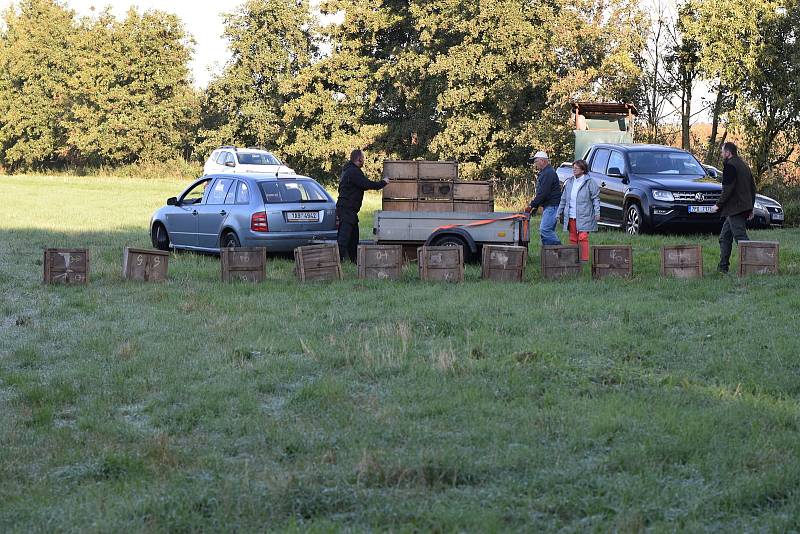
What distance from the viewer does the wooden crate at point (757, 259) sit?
13.9 m

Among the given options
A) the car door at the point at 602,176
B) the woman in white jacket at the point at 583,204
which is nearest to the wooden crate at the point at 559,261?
the woman in white jacket at the point at 583,204

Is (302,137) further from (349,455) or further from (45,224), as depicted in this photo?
(349,455)

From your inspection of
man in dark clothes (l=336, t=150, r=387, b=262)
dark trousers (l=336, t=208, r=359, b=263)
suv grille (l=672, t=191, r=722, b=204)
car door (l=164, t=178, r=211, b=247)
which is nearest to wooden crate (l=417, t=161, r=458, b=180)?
man in dark clothes (l=336, t=150, r=387, b=262)

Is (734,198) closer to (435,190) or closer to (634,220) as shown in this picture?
(435,190)

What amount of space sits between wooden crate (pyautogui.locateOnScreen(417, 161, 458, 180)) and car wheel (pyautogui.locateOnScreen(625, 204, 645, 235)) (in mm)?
4517

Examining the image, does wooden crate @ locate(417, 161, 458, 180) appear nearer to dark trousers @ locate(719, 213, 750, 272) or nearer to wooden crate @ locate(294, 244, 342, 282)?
wooden crate @ locate(294, 244, 342, 282)

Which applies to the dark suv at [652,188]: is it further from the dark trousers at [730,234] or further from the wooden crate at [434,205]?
the dark trousers at [730,234]

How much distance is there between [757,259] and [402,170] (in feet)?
18.3

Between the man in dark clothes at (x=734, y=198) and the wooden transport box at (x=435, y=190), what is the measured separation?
13.8 feet

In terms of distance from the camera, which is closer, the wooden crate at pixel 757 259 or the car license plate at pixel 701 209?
the wooden crate at pixel 757 259

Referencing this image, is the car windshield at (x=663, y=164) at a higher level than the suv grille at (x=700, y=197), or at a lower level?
higher

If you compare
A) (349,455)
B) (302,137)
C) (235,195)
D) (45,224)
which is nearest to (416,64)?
(302,137)

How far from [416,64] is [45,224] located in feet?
75.9

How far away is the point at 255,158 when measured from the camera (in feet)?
117
